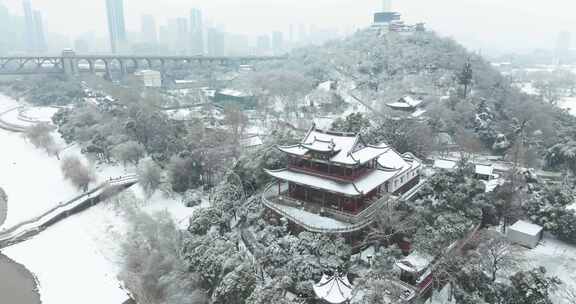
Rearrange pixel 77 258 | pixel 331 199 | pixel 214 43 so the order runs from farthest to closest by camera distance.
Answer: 1. pixel 214 43
2. pixel 77 258
3. pixel 331 199

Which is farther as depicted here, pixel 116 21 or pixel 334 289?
pixel 116 21

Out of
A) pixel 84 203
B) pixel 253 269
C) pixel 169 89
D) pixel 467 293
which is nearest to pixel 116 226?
pixel 84 203

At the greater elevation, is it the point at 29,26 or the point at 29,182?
the point at 29,26

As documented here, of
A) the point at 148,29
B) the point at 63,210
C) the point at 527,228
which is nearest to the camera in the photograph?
the point at 527,228

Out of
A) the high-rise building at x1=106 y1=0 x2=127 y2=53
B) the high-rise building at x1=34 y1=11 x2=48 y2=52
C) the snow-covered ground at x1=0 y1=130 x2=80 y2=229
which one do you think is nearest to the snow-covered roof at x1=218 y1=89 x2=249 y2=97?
the snow-covered ground at x1=0 y1=130 x2=80 y2=229

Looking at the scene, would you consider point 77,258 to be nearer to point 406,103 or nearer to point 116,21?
point 406,103

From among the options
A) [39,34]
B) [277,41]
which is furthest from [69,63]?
[277,41]

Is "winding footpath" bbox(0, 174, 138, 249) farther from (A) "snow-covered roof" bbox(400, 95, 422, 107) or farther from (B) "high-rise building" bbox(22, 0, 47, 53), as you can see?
(B) "high-rise building" bbox(22, 0, 47, 53)

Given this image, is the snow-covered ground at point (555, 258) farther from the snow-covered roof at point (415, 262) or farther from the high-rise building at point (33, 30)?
the high-rise building at point (33, 30)
